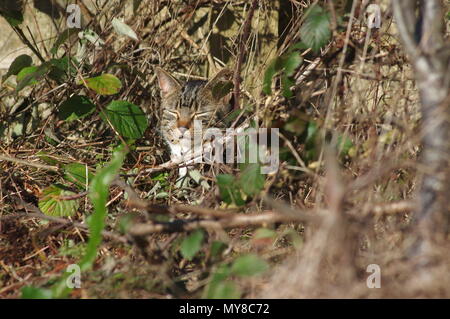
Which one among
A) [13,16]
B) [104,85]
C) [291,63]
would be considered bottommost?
[104,85]

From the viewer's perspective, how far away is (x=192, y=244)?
5.15 feet

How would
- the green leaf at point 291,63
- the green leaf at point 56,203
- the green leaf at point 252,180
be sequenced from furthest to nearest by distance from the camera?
the green leaf at point 56,203, the green leaf at point 291,63, the green leaf at point 252,180

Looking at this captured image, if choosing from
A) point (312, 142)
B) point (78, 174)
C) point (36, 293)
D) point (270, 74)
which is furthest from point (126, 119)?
point (36, 293)

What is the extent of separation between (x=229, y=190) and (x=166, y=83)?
119 centimetres

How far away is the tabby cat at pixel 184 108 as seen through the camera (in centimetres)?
273

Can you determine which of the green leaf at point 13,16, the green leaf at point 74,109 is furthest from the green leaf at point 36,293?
the green leaf at point 13,16

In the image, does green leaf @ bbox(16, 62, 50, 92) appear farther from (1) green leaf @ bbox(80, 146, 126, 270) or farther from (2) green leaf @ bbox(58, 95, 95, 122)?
(1) green leaf @ bbox(80, 146, 126, 270)

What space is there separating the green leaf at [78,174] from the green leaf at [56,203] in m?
0.08

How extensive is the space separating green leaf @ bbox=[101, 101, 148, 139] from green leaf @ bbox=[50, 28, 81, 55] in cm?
39

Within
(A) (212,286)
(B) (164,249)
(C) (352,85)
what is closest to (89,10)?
(C) (352,85)

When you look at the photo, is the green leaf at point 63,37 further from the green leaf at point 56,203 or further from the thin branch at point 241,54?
the thin branch at point 241,54

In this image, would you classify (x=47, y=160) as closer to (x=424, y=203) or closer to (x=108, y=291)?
(x=108, y=291)

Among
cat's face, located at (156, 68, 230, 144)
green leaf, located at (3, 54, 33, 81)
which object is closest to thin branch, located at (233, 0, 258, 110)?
cat's face, located at (156, 68, 230, 144)

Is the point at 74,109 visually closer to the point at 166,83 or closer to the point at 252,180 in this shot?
the point at 166,83
